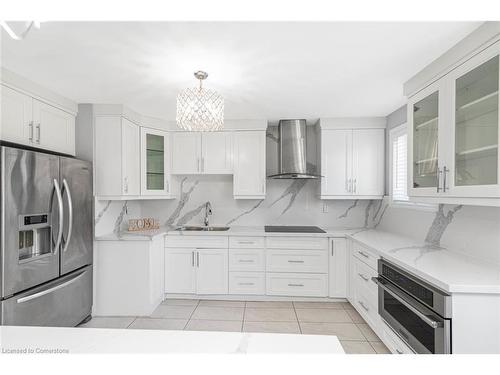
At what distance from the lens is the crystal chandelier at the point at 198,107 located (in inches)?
80.0

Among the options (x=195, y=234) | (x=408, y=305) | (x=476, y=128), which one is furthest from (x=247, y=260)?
(x=476, y=128)

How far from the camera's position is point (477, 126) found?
155 cm

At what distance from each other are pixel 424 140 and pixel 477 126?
51 centimetres

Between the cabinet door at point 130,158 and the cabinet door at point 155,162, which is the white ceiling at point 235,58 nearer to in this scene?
the cabinet door at point 130,158

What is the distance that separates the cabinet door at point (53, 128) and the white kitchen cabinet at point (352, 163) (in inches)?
109

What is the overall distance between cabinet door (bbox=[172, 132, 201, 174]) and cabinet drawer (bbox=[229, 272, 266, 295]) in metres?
1.37

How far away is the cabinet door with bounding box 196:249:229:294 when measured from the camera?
3.31 metres

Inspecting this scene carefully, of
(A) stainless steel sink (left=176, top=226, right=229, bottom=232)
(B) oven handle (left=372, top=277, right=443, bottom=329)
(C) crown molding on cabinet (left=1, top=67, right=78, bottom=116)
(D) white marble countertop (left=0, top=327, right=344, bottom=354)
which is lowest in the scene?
(B) oven handle (left=372, top=277, right=443, bottom=329)

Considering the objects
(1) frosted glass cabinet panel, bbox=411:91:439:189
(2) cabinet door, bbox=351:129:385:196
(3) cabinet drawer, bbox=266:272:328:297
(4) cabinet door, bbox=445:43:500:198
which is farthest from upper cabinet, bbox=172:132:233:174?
(4) cabinet door, bbox=445:43:500:198

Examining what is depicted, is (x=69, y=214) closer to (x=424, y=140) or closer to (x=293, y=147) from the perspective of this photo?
(x=293, y=147)

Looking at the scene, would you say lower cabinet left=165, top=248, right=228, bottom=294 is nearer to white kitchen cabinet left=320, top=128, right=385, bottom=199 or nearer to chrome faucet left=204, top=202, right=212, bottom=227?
chrome faucet left=204, top=202, right=212, bottom=227

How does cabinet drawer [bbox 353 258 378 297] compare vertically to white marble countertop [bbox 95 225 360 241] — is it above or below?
below
